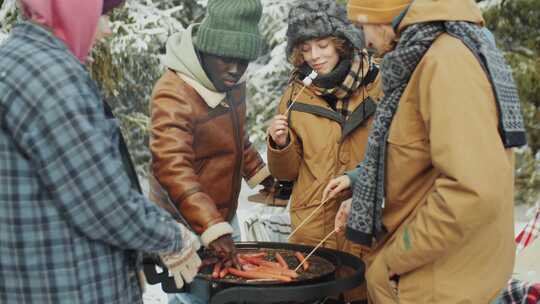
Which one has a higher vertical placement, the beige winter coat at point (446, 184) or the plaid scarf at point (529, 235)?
the beige winter coat at point (446, 184)

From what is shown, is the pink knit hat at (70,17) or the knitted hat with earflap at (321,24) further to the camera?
the knitted hat with earflap at (321,24)

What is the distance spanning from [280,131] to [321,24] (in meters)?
0.54

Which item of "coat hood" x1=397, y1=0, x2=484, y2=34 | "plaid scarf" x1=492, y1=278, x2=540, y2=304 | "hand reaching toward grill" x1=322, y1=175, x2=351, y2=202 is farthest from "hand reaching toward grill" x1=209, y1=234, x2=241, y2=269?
"plaid scarf" x1=492, y1=278, x2=540, y2=304

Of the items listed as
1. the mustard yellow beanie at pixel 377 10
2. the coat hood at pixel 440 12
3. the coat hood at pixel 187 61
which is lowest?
the coat hood at pixel 187 61

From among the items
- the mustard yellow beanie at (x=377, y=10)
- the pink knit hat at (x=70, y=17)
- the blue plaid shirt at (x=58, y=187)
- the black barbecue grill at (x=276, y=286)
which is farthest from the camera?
the black barbecue grill at (x=276, y=286)

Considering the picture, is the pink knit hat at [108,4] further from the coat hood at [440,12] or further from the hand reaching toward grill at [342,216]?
the hand reaching toward grill at [342,216]

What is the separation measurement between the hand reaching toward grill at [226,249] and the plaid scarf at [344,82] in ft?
2.98

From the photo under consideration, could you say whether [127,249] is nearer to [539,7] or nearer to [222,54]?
[222,54]

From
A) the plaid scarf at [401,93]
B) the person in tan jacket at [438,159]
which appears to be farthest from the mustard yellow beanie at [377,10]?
the plaid scarf at [401,93]

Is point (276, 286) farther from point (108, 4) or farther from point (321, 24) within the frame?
point (321, 24)

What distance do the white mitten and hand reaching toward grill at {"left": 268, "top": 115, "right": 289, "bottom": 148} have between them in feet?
3.38

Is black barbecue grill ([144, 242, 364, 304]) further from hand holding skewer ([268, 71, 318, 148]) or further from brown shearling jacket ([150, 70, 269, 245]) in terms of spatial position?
hand holding skewer ([268, 71, 318, 148])

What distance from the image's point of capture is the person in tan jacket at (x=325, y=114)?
10.6ft

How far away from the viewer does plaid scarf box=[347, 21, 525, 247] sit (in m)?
2.20
